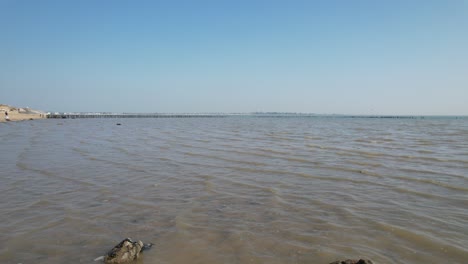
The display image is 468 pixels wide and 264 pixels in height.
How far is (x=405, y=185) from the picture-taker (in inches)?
359

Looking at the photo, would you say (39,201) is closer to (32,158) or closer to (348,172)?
→ (32,158)

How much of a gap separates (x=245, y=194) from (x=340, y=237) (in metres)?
3.23

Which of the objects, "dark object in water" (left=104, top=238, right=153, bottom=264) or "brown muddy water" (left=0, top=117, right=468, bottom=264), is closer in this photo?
"dark object in water" (left=104, top=238, right=153, bottom=264)

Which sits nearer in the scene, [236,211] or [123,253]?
[123,253]

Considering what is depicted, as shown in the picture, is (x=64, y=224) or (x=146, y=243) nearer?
(x=146, y=243)

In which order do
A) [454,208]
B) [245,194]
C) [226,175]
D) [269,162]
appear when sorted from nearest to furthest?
[454,208]
[245,194]
[226,175]
[269,162]

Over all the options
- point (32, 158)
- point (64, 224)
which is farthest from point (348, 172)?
point (32, 158)

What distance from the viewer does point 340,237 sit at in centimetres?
533

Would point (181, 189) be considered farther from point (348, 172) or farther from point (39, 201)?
point (348, 172)

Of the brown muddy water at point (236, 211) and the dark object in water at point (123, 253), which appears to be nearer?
the dark object in water at point (123, 253)

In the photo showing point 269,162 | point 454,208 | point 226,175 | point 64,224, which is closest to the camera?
point 64,224

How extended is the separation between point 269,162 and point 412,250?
8.58 meters

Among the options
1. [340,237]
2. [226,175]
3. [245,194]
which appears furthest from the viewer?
[226,175]

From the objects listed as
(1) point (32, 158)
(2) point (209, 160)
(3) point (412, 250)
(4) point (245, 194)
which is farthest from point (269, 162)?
(1) point (32, 158)
